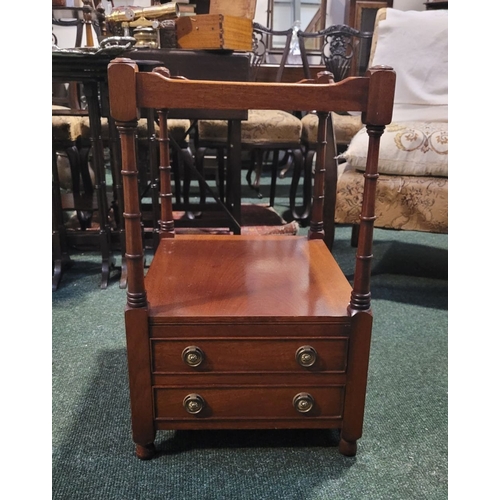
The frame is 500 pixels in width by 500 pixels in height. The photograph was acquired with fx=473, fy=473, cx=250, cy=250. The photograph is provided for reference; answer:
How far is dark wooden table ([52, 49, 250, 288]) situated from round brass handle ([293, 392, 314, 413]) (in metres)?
0.94

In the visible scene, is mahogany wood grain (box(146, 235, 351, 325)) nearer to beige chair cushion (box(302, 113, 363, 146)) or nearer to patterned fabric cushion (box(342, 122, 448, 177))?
patterned fabric cushion (box(342, 122, 448, 177))

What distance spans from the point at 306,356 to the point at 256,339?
0.32 ft

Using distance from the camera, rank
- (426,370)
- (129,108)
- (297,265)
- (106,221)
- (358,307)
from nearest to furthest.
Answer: (129,108) < (358,307) < (297,265) < (426,370) < (106,221)

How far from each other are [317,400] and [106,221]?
44.1 inches

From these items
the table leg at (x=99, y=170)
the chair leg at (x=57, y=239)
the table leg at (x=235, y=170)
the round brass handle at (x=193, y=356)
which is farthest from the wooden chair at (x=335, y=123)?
the round brass handle at (x=193, y=356)

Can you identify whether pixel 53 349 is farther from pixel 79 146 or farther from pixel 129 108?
pixel 79 146

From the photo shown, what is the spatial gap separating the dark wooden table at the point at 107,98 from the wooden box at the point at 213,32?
0.12 feet

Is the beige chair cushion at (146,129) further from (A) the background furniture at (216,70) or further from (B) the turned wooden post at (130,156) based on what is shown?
(B) the turned wooden post at (130,156)

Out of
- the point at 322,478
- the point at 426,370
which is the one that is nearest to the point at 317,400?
the point at 322,478

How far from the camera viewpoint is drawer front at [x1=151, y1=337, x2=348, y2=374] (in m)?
0.84

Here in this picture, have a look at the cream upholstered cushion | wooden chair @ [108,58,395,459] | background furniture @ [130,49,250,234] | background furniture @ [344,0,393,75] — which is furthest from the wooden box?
background furniture @ [344,0,393,75]

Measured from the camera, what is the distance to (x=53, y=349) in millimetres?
1266

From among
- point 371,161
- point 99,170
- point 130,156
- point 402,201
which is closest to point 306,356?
point 371,161

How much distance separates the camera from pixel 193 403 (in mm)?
874
